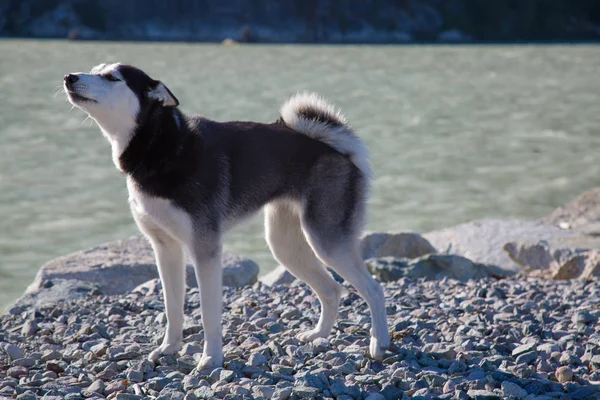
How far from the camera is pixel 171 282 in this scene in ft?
16.1

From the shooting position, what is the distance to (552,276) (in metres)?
7.96

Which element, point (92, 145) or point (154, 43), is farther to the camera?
point (154, 43)

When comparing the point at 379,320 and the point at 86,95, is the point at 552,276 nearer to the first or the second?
the point at 379,320

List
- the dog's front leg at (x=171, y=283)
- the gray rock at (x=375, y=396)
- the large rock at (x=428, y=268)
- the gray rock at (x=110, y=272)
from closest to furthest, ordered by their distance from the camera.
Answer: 1. the gray rock at (x=375, y=396)
2. the dog's front leg at (x=171, y=283)
3. the gray rock at (x=110, y=272)
4. the large rock at (x=428, y=268)

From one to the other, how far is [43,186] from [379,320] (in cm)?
1344

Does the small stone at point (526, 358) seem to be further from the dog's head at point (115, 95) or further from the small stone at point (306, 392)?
the dog's head at point (115, 95)

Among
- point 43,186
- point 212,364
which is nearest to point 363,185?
point 212,364

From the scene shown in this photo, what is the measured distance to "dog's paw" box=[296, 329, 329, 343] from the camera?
520cm

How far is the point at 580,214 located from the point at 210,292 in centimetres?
880

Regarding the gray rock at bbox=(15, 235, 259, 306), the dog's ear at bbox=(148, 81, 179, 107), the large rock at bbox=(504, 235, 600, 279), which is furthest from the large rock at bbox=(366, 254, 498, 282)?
the dog's ear at bbox=(148, 81, 179, 107)

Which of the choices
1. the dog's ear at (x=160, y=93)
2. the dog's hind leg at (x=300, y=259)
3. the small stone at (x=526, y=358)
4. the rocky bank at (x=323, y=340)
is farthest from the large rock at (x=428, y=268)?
the dog's ear at (x=160, y=93)

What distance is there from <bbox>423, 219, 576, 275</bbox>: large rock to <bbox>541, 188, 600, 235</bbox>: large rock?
995 millimetres

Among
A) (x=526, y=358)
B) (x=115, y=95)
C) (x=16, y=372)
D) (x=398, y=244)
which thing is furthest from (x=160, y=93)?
(x=398, y=244)

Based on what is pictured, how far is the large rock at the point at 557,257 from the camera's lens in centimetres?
777
